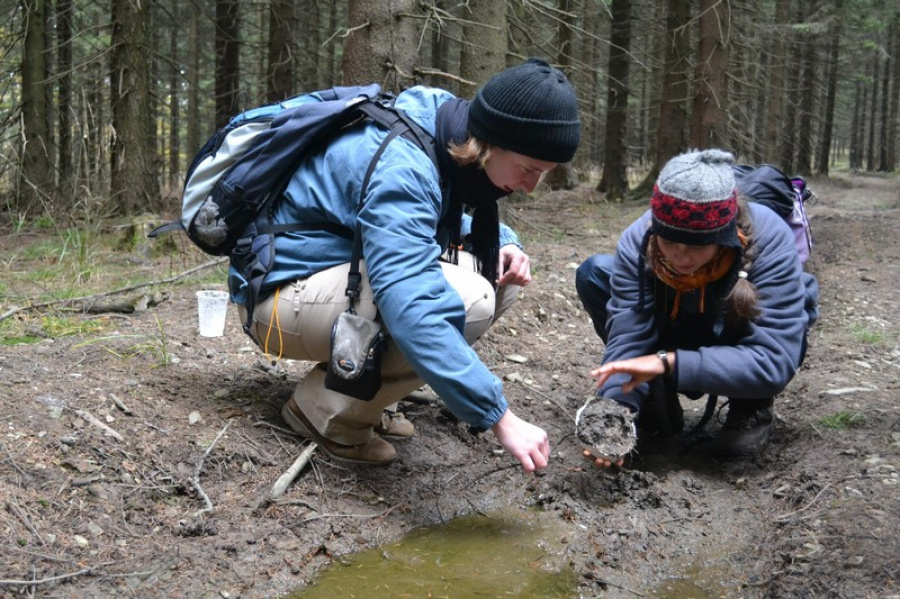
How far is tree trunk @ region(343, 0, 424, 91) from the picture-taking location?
4469mm

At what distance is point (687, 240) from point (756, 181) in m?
0.84

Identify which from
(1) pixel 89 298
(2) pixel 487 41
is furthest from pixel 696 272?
(2) pixel 487 41

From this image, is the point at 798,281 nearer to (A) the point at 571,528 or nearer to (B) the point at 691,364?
(B) the point at 691,364

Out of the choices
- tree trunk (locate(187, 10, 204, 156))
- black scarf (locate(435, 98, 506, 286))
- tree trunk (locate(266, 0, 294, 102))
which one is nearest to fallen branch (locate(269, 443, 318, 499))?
black scarf (locate(435, 98, 506, 286))

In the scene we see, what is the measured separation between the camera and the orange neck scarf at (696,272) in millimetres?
2646

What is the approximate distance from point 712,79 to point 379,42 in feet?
22.2

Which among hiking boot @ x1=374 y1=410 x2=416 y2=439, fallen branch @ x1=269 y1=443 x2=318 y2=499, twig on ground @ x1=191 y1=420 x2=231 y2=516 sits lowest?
hiking boot @ x1=374 y1=410 x2=416 y2=439

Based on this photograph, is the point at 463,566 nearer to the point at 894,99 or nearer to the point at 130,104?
the point at 130,104

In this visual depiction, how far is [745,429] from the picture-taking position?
124 inches

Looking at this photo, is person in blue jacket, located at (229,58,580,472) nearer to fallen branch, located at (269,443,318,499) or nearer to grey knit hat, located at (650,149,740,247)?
fallen branch, located at (269,443,318,499)

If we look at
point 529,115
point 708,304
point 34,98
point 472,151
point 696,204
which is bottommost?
point 708,304

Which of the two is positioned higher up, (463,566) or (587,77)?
(587,77)

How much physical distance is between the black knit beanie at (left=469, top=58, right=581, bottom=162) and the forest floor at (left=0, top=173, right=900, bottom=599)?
1316 millimetres

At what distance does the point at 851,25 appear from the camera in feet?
74.1
